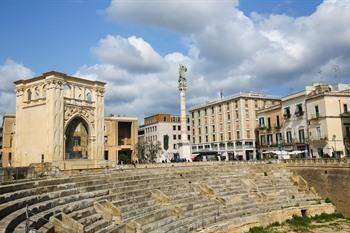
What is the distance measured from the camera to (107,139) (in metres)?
64.9

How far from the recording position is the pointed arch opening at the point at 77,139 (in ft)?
130

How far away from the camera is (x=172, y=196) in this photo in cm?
2466

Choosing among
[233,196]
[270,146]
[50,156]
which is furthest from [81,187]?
[270,146]

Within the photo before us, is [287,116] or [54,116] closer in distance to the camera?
[54,116]

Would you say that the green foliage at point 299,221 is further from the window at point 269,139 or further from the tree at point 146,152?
the tree at point 146,152

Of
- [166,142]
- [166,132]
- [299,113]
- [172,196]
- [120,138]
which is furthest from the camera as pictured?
[166,132]

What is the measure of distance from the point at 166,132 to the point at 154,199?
65.2 metres

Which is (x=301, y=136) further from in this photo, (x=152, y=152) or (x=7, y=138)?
(x=7, y=138)

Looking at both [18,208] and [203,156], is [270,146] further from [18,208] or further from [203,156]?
[18,208]

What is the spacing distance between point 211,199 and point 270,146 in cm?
3361

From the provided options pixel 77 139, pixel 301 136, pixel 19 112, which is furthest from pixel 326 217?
pixel 19 112

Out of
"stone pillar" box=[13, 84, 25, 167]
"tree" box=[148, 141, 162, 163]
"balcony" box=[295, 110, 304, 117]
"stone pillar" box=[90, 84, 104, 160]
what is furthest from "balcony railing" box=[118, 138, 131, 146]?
"balcony" box=[295, 110, 304, 117]

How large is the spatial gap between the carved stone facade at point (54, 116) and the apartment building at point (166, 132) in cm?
4228

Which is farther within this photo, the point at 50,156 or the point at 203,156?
the point at 203,156
